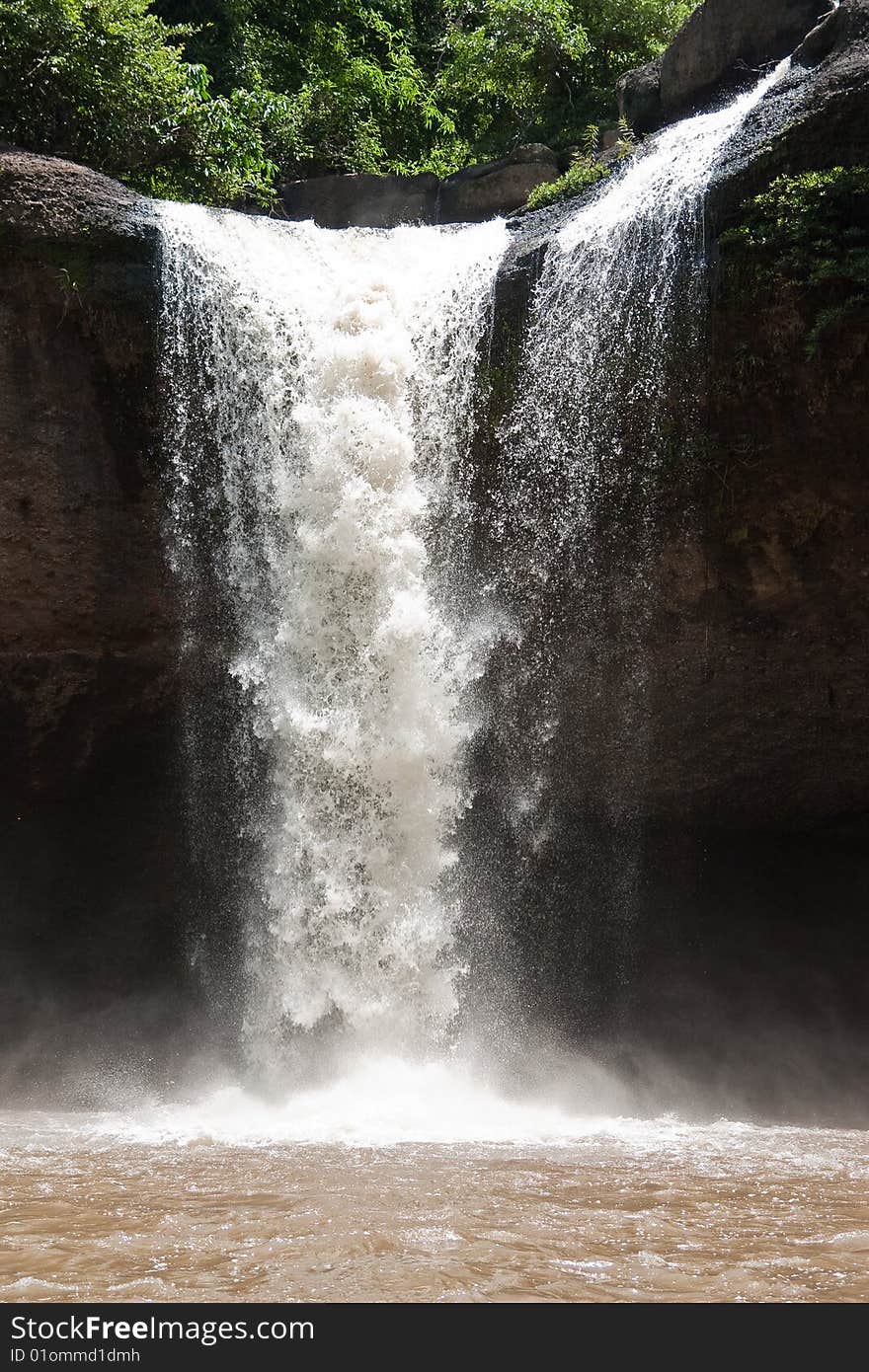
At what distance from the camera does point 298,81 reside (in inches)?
666

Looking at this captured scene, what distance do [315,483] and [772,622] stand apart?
3.86m

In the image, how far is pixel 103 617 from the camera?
9750 millimetres

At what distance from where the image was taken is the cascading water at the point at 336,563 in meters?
8.62

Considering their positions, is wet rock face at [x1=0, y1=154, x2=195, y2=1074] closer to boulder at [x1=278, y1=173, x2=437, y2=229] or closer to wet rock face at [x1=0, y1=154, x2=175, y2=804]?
wet rock face at [x1=0, y1=154, x2=175, y2=804]

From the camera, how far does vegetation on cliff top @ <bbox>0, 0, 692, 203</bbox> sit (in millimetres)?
11219

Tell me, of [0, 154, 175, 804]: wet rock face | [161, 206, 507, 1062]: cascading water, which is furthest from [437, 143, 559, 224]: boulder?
[0, 154, 175, 804]: wet rock face

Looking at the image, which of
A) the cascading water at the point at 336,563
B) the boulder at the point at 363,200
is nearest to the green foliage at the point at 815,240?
the cascading water at the point at 336,563

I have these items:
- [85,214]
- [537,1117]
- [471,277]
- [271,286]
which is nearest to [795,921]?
[537,1117]

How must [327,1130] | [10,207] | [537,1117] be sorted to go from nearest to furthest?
1. [327,1130]
2. [537,1117]
3. [10,207]

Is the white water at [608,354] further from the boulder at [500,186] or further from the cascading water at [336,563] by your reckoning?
the boulder at [500,186]

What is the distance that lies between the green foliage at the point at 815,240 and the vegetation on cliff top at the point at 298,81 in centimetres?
626
